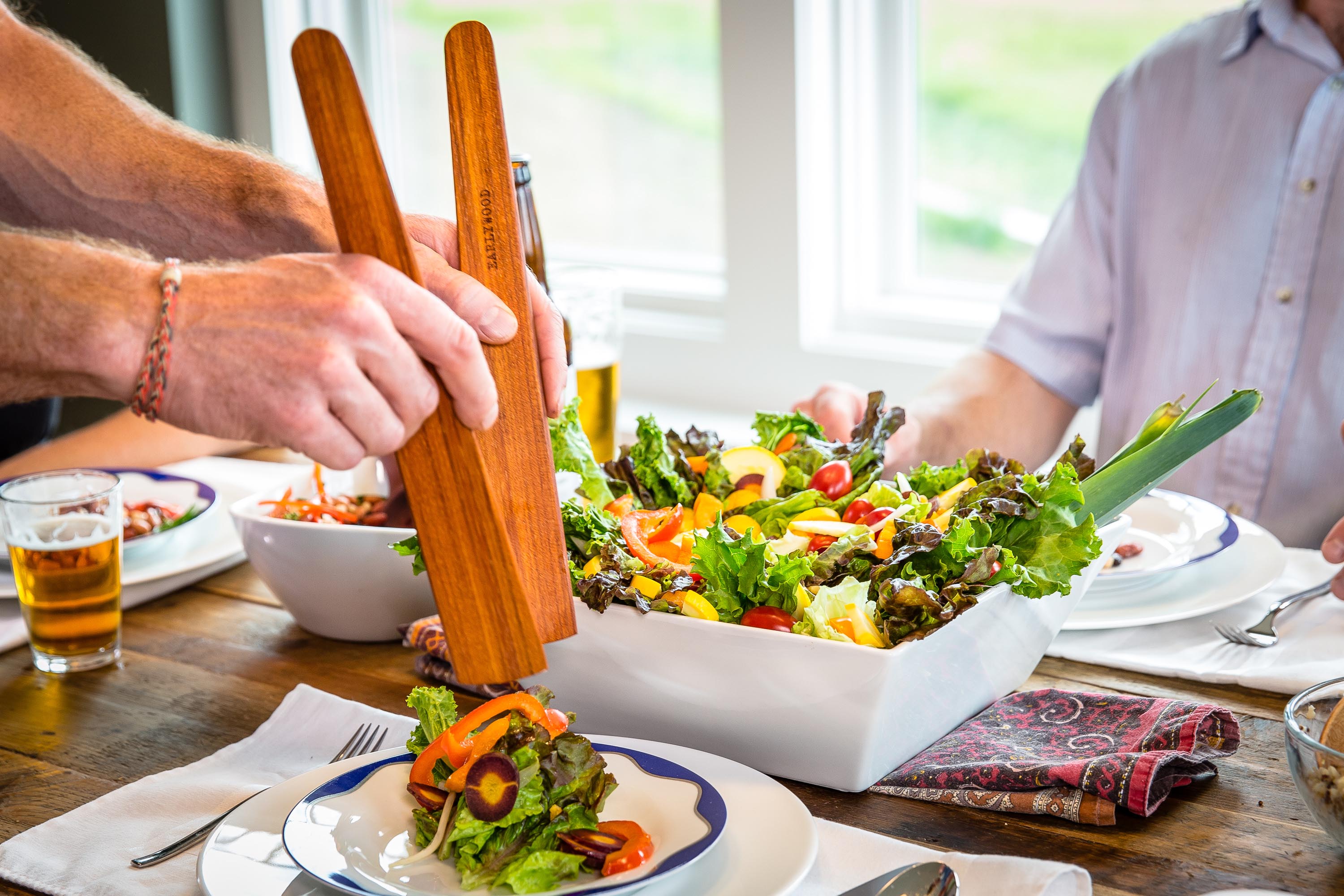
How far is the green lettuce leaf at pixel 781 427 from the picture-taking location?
1.20m

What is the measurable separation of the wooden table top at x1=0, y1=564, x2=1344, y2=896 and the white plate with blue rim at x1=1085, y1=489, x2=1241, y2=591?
127 mm

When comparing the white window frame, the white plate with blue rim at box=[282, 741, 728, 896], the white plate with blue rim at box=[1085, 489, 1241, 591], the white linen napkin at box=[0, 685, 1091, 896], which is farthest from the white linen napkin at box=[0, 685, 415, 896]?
the white window frame

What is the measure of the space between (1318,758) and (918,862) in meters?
0.25

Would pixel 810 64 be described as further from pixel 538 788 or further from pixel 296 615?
pixel 538 788

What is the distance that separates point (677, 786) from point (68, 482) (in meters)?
0.74

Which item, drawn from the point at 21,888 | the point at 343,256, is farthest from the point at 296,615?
the point at 343,256

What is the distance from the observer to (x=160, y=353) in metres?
0.75

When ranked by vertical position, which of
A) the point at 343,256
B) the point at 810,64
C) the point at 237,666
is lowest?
the point at 237,666

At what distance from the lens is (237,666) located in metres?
1.14

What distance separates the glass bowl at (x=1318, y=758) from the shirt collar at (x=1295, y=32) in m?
1.23

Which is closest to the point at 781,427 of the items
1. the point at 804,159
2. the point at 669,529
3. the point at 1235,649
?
the point at 669,529

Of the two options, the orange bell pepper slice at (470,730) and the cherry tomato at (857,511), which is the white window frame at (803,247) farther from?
the orange bell pepper slice at (470,730)

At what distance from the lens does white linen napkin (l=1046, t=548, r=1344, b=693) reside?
1003 mm

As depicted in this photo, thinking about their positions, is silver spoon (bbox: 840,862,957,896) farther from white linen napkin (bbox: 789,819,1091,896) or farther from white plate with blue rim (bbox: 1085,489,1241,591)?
white plate with blue rim (bbox: 1085,489,1241,591)
